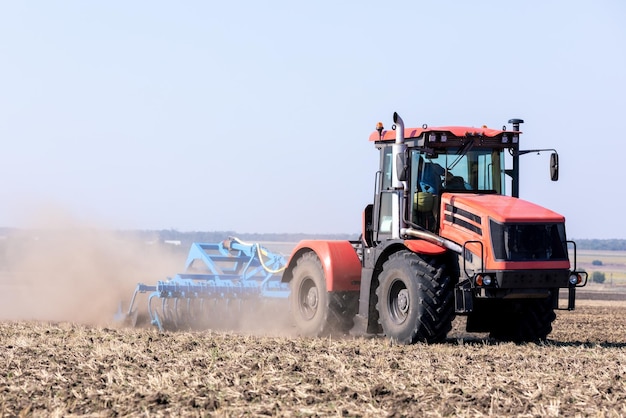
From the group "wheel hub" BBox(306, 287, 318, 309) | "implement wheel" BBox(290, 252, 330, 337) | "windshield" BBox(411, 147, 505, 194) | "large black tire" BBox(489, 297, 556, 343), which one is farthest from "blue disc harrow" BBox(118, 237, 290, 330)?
"large black tire" BBox(489, 297, 556, 343)

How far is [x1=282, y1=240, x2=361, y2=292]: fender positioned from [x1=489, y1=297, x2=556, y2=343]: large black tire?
195 cm

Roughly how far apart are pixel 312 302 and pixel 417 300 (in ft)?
9.25

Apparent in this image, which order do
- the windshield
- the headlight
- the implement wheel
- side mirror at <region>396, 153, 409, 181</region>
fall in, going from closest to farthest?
the headlight, side mirror at <region>396, 153, 409, 181</region>, the windshield, the implement wheel

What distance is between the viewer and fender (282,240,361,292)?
43.7ft

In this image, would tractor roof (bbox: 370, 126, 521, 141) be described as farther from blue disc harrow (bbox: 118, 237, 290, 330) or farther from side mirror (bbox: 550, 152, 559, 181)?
blue disc harrow (bbox: 118, 237, 290, 330)

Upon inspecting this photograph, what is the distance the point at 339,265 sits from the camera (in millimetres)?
13414

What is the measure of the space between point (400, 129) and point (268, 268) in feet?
19.7

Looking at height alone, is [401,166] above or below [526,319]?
above

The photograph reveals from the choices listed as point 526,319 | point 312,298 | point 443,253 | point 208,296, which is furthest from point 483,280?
point 208,296

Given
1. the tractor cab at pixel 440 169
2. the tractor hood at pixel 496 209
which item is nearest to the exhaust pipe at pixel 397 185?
the tractor cab at pixel 440 169

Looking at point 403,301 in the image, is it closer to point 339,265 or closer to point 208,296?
point 339,265

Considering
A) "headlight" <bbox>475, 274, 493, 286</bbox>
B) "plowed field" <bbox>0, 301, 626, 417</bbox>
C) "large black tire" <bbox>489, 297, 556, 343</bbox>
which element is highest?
"headlight" <bbox>475, 274, 493, 286</bbox>

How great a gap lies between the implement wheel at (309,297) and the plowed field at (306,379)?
1387 mm

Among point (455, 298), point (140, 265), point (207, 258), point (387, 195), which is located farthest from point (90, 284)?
point (455, 298)
